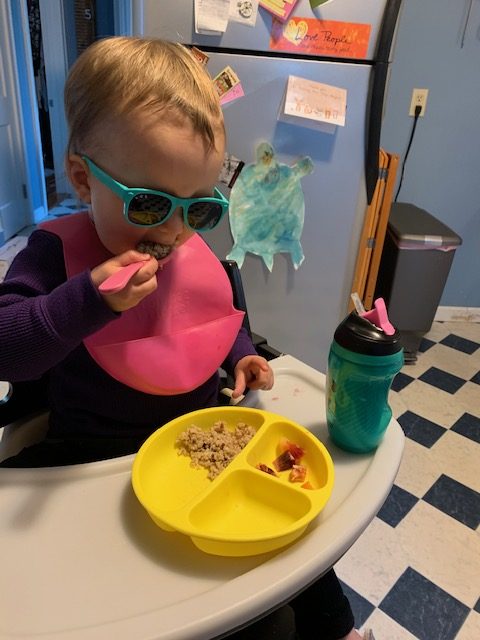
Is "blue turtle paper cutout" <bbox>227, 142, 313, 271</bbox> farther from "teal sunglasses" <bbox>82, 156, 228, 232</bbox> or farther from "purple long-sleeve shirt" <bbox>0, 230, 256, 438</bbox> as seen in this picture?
"teal sunglasses" <bbox>82, 156, 228, 232</bbox>

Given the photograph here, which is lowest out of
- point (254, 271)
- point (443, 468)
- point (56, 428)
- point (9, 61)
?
point (443, 468)

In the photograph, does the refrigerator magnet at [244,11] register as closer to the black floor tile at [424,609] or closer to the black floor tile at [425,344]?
the black floor tile at [424,609]

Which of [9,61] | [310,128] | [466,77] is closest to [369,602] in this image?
[310,128]

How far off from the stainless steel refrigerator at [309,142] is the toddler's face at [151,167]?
960mm

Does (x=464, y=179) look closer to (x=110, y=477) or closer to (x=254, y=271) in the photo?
(x=254, y=271)

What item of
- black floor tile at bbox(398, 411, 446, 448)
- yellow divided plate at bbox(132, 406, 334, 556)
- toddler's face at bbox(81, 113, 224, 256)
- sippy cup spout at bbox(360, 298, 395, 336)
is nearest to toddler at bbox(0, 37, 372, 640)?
toddler's face at bbox(81, 113, 224, 256)

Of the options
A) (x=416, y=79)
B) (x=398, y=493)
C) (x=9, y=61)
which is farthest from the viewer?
(x=9, y=61)

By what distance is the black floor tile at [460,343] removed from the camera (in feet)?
9.07

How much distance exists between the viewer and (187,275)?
33.4 inches

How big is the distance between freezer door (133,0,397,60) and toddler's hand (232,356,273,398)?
107cm

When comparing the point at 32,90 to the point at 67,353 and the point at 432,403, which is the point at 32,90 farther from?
the point at 67,353

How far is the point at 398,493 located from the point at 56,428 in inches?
51.1

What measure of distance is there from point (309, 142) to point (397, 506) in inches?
48.5

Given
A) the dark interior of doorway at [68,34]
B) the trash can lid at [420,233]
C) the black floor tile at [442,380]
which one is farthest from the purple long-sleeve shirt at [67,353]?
the dark interior of doorway at [68,34]
